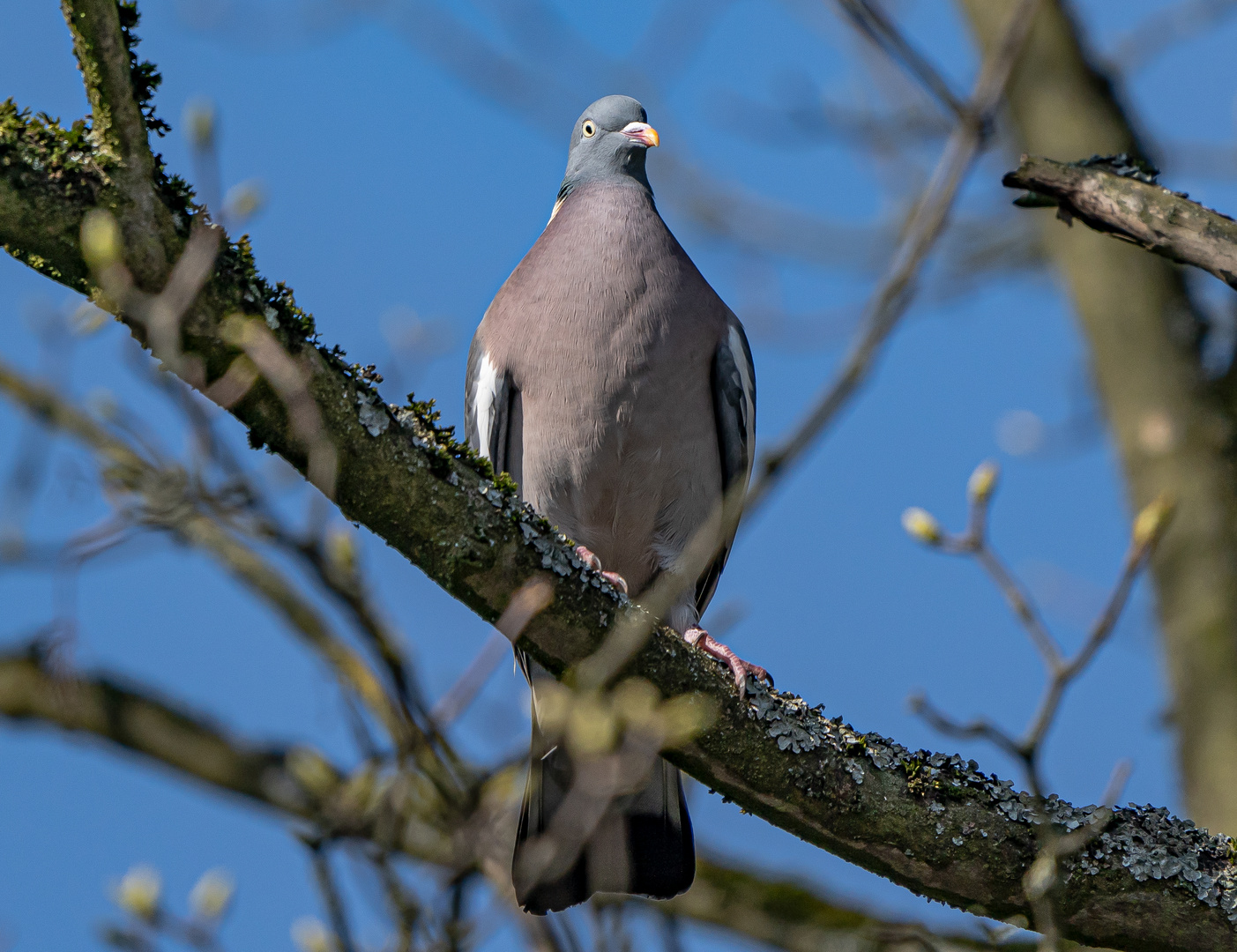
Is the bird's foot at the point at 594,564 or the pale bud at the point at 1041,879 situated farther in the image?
the bird's foot at the point at 594,564

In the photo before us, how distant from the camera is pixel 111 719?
465 centimetres

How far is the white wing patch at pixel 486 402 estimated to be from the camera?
3.85 metres

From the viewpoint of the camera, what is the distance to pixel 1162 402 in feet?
16.3

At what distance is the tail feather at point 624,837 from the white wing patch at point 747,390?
1.14 metres

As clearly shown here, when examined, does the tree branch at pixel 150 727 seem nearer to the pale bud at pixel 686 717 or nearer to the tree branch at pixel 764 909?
the tree branch at pixel 764 909

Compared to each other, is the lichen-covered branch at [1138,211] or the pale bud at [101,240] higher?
the lichen-covered branch at [1138,211]

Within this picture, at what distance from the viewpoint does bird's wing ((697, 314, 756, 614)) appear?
394cm

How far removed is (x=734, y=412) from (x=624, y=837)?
143 cm

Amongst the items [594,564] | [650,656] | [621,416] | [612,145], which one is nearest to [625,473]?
[621,416]

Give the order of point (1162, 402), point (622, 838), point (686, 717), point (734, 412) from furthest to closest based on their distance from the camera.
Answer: point (1162, 402) < point (734, 412) < point (622, 838) < point (686, 717)

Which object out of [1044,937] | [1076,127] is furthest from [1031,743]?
[1076,127]

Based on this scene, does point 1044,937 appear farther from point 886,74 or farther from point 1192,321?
point 886,74

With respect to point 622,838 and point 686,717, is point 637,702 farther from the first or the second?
point 622,838

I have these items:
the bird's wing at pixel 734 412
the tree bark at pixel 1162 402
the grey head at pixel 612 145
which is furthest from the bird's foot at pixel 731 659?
the tree bark at pixel 1162 402
